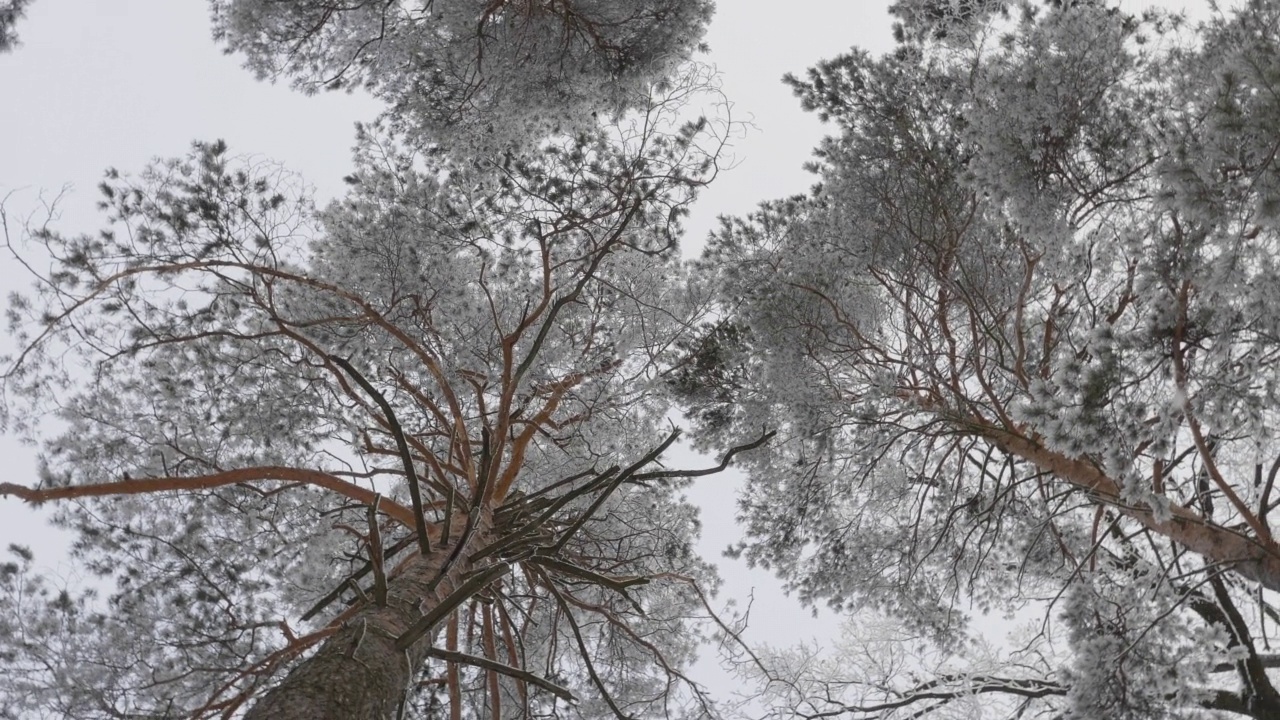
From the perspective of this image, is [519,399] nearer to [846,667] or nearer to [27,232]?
[27,232]

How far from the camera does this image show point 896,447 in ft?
27.4

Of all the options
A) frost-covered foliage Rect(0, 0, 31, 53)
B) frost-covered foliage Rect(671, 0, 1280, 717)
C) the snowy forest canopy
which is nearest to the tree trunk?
the snowy forest canopy

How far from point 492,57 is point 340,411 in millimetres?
3357

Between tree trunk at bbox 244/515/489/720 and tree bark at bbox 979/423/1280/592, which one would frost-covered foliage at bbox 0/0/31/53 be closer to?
tree trunk at bbox 244/515/489/720

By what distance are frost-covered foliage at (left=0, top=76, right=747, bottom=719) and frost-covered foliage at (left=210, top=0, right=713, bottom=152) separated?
0.46m

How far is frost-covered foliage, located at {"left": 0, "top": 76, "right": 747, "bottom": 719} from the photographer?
13.9ft

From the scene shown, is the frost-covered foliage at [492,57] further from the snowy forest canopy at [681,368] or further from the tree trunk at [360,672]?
the tree trunk at [360,672]

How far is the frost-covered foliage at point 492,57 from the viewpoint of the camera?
672 centimetres

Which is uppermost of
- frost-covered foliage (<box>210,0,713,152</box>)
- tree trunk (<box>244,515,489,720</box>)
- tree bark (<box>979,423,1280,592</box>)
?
frost-covered foliage (<box>210,0,713,152</box>)

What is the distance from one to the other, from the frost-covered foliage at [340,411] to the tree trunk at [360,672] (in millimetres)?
506

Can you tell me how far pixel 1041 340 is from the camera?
720 cm

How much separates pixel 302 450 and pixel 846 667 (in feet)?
18.5

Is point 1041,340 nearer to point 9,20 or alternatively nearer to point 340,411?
point 340,411

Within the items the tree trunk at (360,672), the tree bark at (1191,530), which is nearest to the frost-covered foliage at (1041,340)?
the tree bark at (1191,530)
